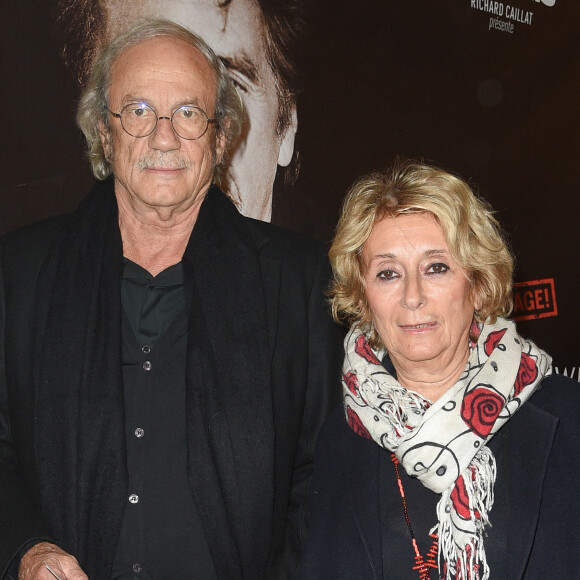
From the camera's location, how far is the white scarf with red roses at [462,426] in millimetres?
1648

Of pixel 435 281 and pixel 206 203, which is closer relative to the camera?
pixel 435 281

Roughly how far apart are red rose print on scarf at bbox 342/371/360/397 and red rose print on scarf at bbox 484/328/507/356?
33 cm

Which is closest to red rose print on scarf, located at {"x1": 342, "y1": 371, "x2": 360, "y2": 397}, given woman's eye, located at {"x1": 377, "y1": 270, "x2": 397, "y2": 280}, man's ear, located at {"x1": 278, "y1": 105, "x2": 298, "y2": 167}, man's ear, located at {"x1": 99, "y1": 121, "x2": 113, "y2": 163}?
woman's eye, located at {"x1": 377, "y1": 270, "x2": 397, "y2": 280}

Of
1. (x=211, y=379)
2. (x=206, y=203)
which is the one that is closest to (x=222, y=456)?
(x=211, y=379)

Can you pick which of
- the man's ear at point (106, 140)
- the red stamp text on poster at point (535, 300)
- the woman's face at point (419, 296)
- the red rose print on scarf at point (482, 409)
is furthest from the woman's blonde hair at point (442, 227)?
the red stamp text on poster at point (535, 300)

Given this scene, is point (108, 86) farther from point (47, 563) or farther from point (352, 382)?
point (47, 563)

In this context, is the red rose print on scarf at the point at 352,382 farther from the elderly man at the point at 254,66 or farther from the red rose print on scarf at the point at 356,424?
the elderly man at the point at 254,66

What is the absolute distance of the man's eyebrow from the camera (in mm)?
2828

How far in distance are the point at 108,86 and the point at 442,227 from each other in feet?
3.07

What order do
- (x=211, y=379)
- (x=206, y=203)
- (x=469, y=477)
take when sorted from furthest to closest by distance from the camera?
(x=206, y=203) < (x=211, y=379) < (x=469, y=477)

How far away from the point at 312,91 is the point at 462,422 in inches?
72.7

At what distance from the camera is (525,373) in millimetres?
1739

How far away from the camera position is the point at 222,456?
5.80 ft

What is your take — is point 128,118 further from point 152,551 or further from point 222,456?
point 152,551
